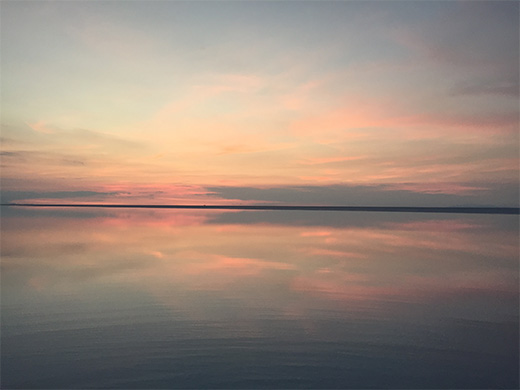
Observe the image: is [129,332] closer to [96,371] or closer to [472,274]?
[96,371]

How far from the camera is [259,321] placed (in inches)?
407

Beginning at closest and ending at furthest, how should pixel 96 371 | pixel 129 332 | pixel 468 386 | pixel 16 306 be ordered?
pixel 468 386 → pixel 96 371 → pixel 129 332 → pixel 16 306

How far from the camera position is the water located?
7.45m

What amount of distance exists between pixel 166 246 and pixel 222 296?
11.9 metres

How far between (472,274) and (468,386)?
982cm

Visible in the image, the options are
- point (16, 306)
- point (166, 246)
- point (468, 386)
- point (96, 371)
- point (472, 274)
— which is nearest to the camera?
point (468, 386)

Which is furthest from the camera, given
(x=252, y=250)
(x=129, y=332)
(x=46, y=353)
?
(x=252, y=250)

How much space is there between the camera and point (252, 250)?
21.8 m

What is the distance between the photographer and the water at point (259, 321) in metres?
7.45

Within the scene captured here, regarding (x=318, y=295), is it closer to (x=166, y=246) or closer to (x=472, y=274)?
(x=472, y=274)

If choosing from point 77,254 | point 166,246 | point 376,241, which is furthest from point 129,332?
point 376,241

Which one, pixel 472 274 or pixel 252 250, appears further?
pixel 252 250

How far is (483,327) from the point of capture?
32.8 feet

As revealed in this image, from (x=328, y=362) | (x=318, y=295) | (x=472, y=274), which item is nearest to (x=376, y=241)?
(x=472, y=274)
